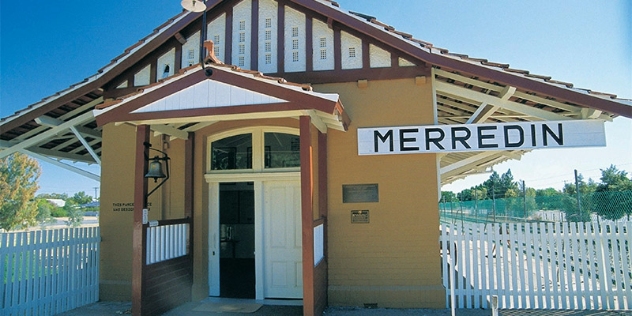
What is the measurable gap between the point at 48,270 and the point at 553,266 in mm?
7918

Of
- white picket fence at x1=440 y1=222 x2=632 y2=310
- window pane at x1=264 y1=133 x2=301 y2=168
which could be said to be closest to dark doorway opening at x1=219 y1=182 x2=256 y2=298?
window pane at x1=264 y1=133 x2=301 y2=168

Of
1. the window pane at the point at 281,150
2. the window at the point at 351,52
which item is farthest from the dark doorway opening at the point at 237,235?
the window at the point at 351,52

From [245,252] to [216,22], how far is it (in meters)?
5.37

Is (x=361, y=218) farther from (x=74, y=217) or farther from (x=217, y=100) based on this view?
(x=74, y=217)

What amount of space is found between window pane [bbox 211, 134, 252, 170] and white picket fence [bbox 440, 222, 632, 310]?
3.57 meters

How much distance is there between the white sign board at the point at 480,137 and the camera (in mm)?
6871

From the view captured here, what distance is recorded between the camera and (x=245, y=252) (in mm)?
10680

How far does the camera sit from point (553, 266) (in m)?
6.96

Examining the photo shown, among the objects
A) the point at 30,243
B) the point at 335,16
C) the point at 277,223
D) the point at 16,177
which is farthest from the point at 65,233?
the point at 16,177

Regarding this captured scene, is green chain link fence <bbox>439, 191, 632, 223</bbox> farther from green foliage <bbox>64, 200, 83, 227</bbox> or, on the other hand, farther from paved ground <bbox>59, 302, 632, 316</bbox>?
green foliage <bbox>64, 200, 83, 227</bbox>

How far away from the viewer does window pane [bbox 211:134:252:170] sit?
26.0 feet

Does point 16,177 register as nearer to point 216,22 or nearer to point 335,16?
point 216,22

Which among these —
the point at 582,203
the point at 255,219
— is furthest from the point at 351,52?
the point at 582,203

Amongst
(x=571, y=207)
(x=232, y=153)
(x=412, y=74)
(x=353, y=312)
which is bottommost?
(x=353, y=312)
